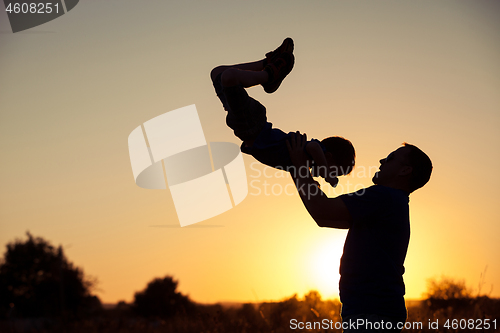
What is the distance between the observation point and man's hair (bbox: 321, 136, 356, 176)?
4039 mm

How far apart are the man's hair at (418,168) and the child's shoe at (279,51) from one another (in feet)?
4.56

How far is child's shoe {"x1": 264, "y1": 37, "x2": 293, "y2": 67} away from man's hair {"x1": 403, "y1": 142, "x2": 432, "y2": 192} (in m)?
1.39

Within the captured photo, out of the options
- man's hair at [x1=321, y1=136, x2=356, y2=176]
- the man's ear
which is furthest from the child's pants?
the man's ear

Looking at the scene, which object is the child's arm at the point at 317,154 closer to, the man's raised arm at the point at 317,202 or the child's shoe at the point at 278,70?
the man's raised arm at the point at 317,202

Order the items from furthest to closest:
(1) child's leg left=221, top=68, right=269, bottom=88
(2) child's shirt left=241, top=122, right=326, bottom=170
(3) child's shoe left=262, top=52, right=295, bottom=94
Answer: (2) child's shirt left=241, top=122, right=326, bottom=170
(3) child's shoe left=262, top=52, right=295, bottom=94
(1) child's leg left=221, top=68, right=269, bottom=88

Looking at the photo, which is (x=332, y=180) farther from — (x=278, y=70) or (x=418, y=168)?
(x=278, y=70)

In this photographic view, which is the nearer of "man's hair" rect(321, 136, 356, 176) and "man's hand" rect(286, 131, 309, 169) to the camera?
"man's hand" rect(286, 131, 309, 169)

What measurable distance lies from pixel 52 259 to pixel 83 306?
20.3 feet

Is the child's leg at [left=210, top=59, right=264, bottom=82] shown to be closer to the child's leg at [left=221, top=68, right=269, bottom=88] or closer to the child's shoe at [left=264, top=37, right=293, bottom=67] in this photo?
the child's shoe at [left=264, top=37, right=293, bottom=67]

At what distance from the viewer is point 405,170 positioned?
3486 mm

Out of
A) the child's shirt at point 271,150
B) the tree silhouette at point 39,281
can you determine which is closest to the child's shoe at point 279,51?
the child's shirt at point 271,150

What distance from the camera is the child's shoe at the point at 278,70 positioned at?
357 centimetres

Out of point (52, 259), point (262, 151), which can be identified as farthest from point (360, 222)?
point (52, 259)

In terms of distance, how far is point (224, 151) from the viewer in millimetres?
6461
